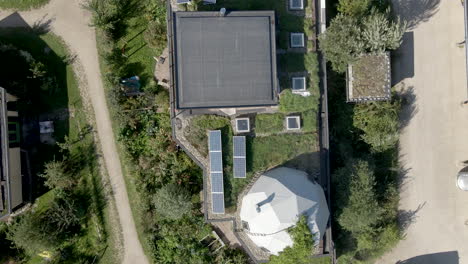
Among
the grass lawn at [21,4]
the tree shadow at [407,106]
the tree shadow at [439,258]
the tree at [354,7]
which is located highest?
the grass lawn at [21,4]

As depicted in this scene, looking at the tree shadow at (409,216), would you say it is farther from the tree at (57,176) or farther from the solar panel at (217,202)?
the tree at (57,176)

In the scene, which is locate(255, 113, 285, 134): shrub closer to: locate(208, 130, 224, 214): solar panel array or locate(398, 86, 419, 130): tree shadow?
locate(208, 130, 224, 214): solar panel array

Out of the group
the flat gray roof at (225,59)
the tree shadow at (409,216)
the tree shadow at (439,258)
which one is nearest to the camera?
the flat gray roof at (225,59)

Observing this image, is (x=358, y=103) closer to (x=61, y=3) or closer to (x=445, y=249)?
(x=445, y=249)

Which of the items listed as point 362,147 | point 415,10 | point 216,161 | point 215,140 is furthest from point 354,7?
Result: point 216,161

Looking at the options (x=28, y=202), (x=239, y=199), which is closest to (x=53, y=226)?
(x=28, y=202)

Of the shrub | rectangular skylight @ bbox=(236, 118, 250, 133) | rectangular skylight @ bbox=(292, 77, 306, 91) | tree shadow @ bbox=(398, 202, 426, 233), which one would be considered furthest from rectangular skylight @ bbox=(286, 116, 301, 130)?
tree shadow @ bbox=(398, 202, 426, 233)

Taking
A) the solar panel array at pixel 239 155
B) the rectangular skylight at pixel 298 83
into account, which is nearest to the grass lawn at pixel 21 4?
the solar panel array at pixel 239 155
